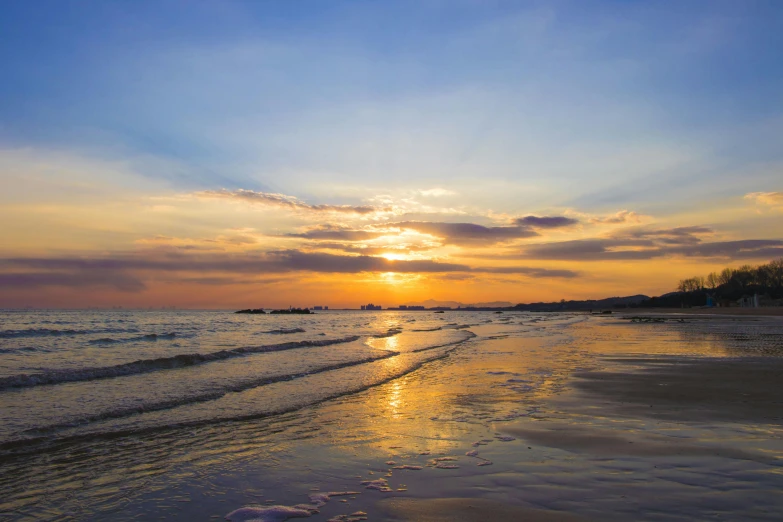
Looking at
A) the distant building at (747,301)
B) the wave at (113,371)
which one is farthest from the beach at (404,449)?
the distant building at (747,301)

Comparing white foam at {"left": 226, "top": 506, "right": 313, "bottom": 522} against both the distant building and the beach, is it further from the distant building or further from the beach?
the distant building

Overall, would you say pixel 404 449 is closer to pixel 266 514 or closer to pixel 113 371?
pixel 266 514

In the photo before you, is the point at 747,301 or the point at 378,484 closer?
the point at 378,484

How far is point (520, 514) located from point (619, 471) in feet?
7.39

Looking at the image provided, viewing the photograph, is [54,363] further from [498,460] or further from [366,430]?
[498,460]

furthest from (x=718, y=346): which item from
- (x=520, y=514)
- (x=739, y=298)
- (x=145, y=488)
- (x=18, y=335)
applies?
(x=739, y=298)

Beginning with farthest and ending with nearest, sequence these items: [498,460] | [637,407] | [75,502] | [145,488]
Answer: [637,407], [498,460], [145,488], [75,502]

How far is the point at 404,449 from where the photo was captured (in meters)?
8.44

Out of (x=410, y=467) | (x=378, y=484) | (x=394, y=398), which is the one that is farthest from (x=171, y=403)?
(x=378, y=484)

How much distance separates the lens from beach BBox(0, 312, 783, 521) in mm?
5812

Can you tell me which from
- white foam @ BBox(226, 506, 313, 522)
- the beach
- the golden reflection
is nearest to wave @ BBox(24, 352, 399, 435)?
the beach

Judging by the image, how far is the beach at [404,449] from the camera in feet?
19.1

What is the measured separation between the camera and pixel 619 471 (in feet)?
22.4

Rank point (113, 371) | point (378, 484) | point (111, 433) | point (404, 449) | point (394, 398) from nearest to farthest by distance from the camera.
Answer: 1. point (378, 484)
2. point (404, 449)
3. point (111, 433)
4. point (394, 398)
5. point (113, 371)
